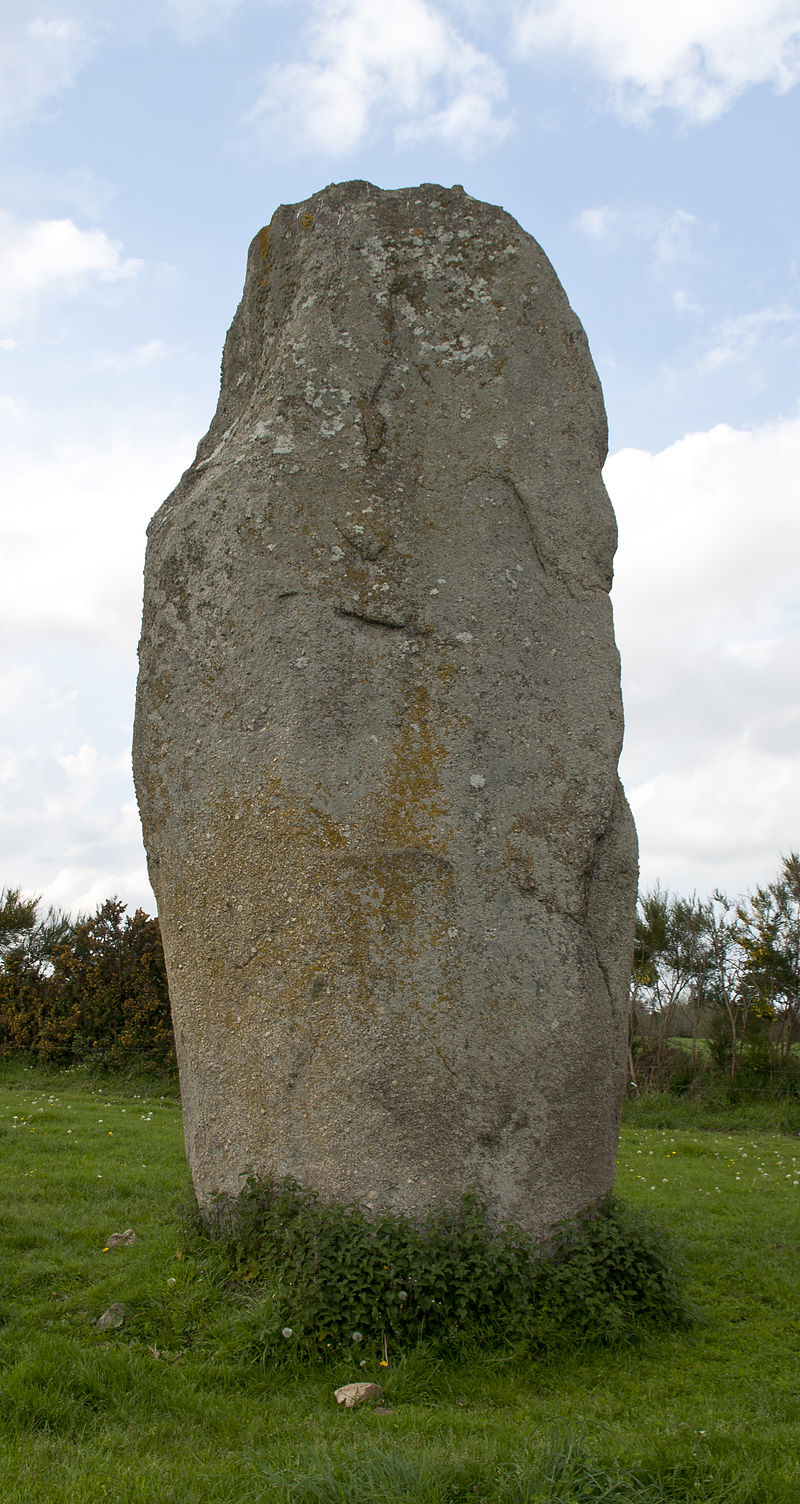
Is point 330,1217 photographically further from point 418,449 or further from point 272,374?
point 272,374

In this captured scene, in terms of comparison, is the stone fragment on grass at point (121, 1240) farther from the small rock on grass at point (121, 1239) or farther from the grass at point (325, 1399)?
the grass at point (325, 1399)

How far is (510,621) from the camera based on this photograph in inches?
230

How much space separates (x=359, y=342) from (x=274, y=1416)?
5.24 m

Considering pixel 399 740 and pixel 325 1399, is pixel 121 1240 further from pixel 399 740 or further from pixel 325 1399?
pixel 399 740

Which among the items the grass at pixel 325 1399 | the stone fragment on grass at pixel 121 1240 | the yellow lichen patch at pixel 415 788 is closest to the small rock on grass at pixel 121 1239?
the stone fragment on grass at pixel 121 1240

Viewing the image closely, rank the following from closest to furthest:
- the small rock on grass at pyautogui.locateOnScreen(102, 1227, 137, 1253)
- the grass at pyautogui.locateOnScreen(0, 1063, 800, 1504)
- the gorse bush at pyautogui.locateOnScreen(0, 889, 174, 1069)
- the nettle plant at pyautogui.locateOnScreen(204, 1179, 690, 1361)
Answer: the grass at pyautogui.locateOnScreen(0, 1063, 800, 1504) → the nettle plant at pyautogui.locateOnScreen(204, 1179, 690, 1361) → the small rock on grass at pyautogui.locateOnScreen(102, 1227, 137, 1253) → the gorse bush at pyautogui.locateOnScreen(0, 889, 174, 1069)

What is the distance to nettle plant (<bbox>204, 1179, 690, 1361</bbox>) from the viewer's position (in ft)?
15.3

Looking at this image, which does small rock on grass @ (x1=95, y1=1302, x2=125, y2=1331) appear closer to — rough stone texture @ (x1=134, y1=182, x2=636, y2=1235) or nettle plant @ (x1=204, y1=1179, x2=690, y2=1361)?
nettle plant @ (x1=204, y1=1179, x2=690, y2=1361)

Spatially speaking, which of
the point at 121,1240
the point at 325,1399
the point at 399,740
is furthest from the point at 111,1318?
the point at 399,740

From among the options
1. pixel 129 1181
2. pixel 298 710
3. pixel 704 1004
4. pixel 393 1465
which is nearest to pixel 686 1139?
pixel 704 1004

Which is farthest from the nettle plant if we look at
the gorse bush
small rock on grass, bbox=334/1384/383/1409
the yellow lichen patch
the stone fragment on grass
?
the gorse bush

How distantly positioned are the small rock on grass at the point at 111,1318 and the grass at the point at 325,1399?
0.14ft

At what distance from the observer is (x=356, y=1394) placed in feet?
13.9

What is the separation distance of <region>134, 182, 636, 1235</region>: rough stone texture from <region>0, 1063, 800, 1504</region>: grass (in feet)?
2.29
